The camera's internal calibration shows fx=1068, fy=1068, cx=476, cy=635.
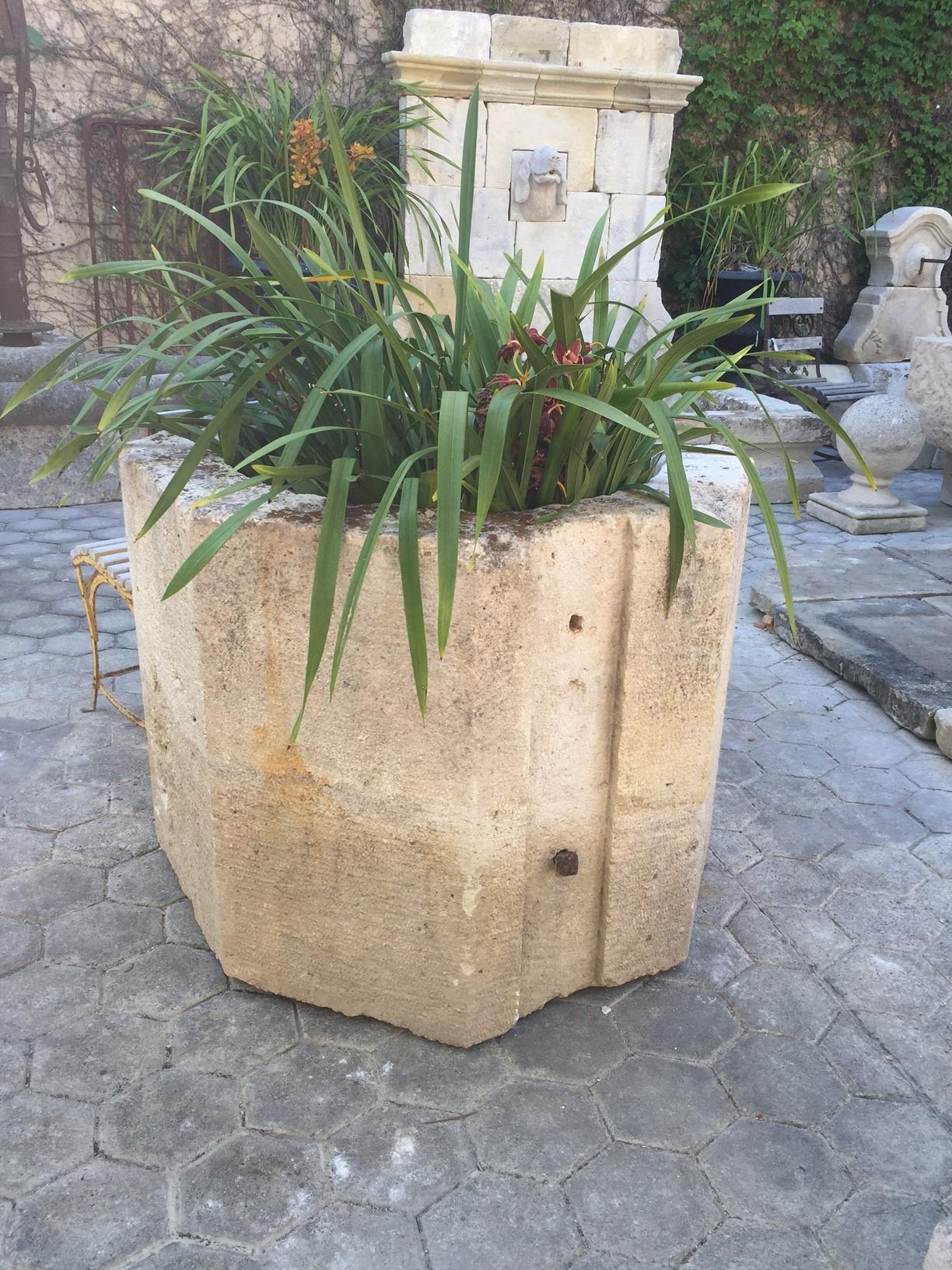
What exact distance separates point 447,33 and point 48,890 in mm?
5138

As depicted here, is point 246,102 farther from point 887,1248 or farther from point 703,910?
point 887,1248

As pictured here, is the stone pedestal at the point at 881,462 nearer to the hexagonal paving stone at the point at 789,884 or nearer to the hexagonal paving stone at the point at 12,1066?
the hexagonal paving stone at the point at 789,884

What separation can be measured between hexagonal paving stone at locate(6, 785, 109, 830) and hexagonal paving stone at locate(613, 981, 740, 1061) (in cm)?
136

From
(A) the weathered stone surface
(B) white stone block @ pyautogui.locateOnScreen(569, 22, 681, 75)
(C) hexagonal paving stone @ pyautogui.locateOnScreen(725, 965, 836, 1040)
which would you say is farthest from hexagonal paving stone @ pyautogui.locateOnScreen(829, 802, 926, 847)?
(B) white stone block @ pyautogui.locateOnScreen(569, 22, 681, 75)

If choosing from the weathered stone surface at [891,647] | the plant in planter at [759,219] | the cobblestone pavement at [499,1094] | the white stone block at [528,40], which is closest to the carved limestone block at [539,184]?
the white stone block at [528,40]

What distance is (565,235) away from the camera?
6.18 metres

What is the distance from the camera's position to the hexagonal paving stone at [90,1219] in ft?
4.77

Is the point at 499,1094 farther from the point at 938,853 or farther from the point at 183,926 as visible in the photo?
the point at 938,853

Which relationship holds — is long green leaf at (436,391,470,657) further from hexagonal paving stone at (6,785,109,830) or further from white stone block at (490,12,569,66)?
white stone block at (490,12,569,66)

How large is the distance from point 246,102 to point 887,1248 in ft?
18.7

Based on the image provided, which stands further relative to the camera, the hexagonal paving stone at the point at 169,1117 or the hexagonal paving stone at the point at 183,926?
the hexagonal paving stone at the point at 183,926

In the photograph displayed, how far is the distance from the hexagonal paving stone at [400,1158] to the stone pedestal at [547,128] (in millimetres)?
4822

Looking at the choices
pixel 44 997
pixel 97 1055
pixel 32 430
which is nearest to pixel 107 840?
pixel 44 997

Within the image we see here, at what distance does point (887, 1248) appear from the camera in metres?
1.50
